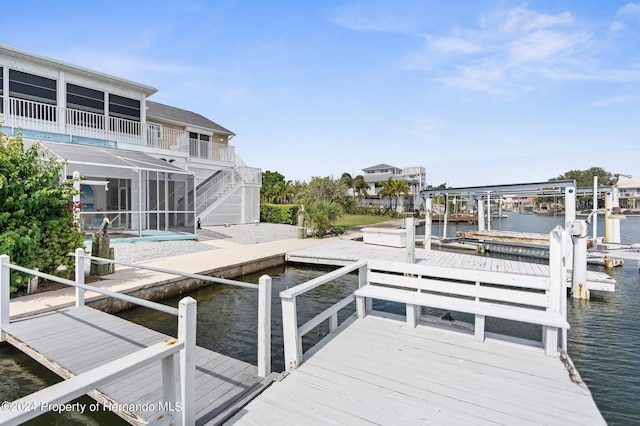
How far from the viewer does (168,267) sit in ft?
30.5

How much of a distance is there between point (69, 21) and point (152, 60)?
3.22 meters

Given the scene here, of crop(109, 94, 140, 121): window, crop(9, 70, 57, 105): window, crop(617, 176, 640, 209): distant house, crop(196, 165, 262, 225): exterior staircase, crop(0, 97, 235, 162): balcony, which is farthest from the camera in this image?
crop(196, 165, 262, 225): exterior staircase

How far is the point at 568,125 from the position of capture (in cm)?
1612

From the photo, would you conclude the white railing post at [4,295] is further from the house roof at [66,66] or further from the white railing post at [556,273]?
the house roof at [66,66]

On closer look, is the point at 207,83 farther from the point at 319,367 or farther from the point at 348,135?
the point at 319,367

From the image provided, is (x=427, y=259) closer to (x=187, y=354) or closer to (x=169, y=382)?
(x=187, y=354)

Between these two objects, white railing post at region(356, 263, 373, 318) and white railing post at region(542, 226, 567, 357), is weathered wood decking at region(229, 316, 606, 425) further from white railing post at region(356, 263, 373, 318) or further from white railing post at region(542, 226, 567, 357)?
white railing post at region(356, 263, 373, 318)

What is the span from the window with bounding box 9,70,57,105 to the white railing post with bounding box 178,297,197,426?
17262mm

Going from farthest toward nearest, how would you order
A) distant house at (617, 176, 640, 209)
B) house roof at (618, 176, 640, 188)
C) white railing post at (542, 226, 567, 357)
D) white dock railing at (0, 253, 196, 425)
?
1. house roof at (618, 176, 640, 188)
2. distant house at (617, 176, 640, 209)
3. white railing post at (542, 226, 567, 357)
4. white dock railing at (0, 253, 196, 425)

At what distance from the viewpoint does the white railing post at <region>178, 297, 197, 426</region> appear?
2367mm

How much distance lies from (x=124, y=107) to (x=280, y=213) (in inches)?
477

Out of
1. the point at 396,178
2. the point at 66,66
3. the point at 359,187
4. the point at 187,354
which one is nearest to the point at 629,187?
the point at 187,354

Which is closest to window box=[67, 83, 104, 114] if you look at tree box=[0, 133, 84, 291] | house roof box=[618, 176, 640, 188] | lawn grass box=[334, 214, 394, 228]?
tree box=[0, 133, 84, 291]

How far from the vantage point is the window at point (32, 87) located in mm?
13742
